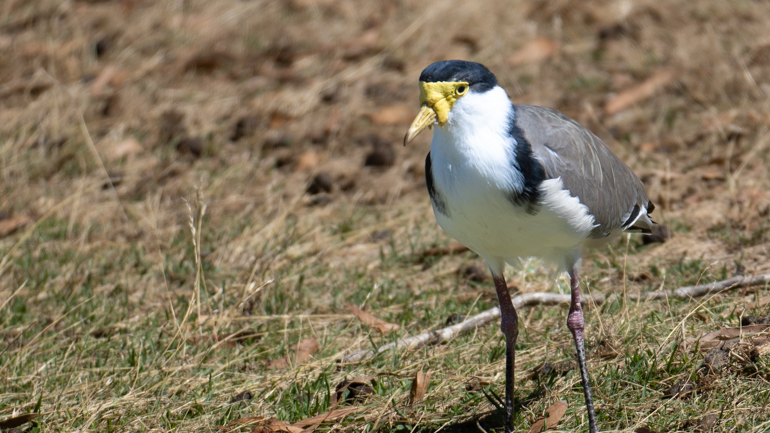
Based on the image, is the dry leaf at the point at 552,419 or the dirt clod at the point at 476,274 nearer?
the dry leaf at the point at 552,419

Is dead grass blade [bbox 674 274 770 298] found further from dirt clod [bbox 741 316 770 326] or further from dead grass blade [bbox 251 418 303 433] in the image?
dead grass blade [bbox 251 418 303 433]

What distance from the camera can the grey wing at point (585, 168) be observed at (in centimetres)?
304

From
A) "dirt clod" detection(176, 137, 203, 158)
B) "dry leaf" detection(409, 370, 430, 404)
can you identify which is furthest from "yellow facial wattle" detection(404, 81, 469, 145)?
"dirt clod" detection(176, 137, 203, 158)

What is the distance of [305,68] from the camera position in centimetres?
737

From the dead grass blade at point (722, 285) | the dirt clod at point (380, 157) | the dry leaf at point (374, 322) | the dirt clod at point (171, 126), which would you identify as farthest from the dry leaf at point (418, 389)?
the dirt clod at point (171, 126)

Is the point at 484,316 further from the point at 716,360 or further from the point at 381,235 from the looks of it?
the point at 381,235

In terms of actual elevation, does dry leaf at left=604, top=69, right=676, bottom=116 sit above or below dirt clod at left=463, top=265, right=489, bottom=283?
above

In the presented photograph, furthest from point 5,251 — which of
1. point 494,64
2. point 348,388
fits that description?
point 494,64

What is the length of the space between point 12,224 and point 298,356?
103 inches

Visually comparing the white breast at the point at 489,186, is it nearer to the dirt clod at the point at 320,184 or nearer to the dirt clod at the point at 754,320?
the dirt clod at the point at 754,320

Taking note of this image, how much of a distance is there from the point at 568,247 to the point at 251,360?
5.61 feet

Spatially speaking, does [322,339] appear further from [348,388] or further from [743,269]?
[743,269]

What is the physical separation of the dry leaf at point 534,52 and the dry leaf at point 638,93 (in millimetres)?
978

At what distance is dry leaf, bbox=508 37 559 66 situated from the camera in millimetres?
7020
